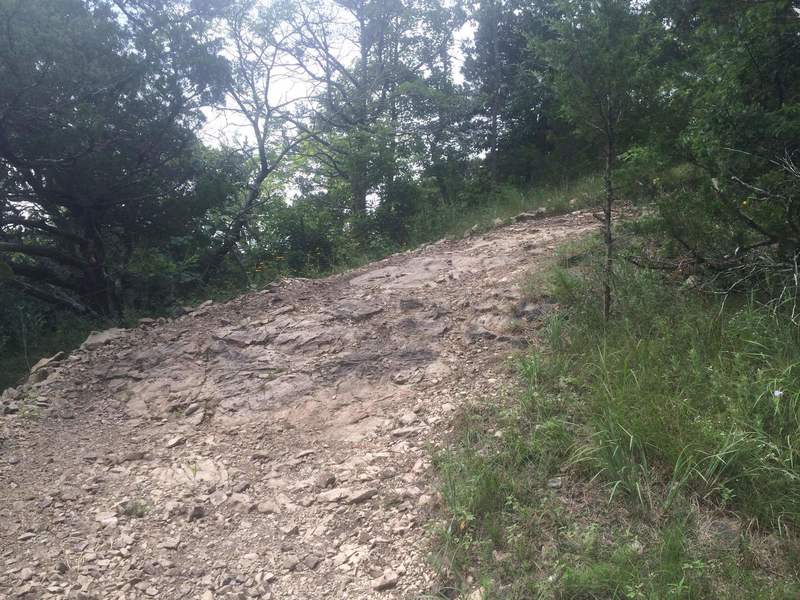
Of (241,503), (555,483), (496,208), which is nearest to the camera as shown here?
(555,483)

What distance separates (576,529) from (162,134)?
7.26 meters


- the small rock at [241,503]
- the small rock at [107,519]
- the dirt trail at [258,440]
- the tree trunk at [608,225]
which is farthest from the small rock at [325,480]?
the tree trunk at [608,225]

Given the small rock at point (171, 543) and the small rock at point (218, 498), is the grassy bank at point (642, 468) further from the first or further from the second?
the small rock at point (171, 543)

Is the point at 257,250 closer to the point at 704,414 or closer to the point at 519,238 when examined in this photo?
the point at 519,238

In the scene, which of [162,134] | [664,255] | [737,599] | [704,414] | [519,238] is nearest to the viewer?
[737,599]

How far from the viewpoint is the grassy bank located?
2080 millimetres

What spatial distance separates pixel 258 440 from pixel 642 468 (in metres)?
2.28

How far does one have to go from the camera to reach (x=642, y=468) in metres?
2.50

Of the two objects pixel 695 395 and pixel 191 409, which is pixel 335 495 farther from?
pixel 695 395

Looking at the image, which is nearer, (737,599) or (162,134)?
(737,599)

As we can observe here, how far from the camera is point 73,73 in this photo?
259 inches

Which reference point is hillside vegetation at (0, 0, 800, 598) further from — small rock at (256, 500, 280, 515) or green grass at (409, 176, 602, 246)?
small rock at (256, 500, 280, 515)

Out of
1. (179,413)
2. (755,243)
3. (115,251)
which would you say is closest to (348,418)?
(179,413)

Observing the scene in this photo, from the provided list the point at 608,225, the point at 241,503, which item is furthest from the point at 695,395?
the point at 241,503
